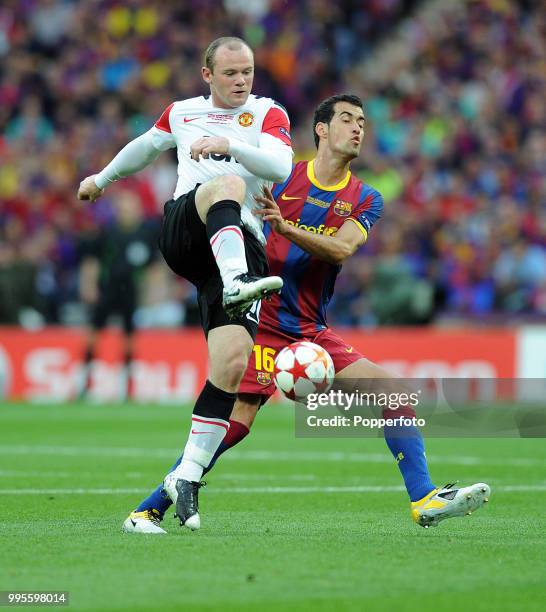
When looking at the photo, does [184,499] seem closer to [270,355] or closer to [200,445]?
[200,445]

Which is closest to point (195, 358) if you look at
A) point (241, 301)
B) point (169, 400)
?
point (169, 400)

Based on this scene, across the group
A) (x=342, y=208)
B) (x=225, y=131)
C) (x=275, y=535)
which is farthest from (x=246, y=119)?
(x=275, y=535)

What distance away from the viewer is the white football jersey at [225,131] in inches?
249

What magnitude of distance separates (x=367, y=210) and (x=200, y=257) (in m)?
1.26

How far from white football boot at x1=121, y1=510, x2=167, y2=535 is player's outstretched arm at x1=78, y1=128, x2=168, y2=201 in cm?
160

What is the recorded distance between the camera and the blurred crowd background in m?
17.8

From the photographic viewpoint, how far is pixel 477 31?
21312mm

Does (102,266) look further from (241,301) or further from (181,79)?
(241,301)

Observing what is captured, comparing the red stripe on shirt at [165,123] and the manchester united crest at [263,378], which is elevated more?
the red stripe on shirt at [165,123]

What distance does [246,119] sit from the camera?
20.9ft

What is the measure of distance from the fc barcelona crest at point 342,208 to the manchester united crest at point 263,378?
948 millimetres

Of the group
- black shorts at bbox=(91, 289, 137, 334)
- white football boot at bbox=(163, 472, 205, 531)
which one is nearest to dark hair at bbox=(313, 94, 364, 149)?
white football boot at bbox=(163, 472, 205, 531)

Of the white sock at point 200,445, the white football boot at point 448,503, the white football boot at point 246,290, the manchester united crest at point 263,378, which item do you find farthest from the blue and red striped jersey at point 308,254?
the white football boot at point 246,290

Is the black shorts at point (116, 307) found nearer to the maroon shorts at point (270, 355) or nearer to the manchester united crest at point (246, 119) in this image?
the maroon shorts at point (270, 355)
